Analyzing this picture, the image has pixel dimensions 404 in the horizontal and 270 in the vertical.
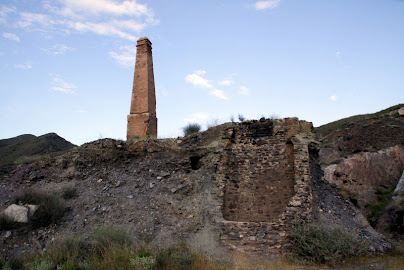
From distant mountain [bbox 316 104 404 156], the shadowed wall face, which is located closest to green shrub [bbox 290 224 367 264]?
the shadowed wall face

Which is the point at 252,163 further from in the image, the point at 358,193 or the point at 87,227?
the point at 358,193

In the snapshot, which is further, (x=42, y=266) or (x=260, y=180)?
(x=260, y=180)

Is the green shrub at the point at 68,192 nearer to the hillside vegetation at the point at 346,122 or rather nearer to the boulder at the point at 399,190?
the boulder at the point at 399,190

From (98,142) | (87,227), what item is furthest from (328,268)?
(98,142)

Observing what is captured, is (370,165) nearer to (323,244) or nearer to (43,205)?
(323,244)

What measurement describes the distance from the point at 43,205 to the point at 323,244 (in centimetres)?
736

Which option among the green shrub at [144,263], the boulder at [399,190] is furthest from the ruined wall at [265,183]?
the boulder at [399,190]

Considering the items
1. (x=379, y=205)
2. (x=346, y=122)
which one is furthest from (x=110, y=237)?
(x=346, y=122)

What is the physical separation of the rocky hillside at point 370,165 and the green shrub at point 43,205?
12.0 m

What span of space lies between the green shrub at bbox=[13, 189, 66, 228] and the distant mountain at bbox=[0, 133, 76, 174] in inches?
405

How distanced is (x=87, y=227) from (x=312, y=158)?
690 centimetres

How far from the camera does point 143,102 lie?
40.3ft

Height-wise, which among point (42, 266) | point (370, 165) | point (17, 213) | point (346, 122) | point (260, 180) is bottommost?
point (42, 266)

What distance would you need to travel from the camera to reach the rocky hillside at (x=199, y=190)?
317 inches
